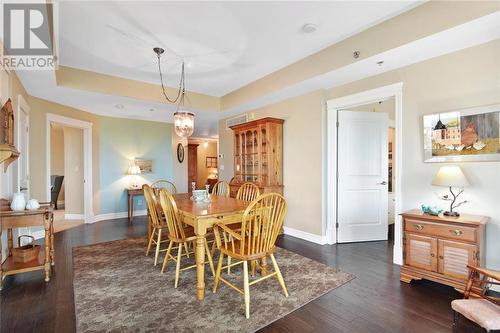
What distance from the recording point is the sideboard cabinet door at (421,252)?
8.23ft

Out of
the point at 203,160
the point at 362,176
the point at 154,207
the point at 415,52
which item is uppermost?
Result: the point at 415,52

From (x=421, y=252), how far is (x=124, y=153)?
19.8 feet

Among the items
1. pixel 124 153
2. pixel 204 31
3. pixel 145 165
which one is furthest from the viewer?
pixel 145 165

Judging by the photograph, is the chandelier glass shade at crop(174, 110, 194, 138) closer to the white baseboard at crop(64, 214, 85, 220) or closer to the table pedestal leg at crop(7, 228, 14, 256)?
the table pedestal leg at crop(7, 228, 14, 256)

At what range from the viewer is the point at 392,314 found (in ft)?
6.91

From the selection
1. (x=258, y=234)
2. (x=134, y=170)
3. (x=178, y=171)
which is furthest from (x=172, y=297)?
(x=178, y=171)

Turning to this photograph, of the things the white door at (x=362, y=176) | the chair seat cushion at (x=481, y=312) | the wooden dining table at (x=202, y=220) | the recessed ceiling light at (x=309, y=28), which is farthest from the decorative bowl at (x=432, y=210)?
the recessed ceiling light at (x=309, y=28)

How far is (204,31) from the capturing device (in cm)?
288

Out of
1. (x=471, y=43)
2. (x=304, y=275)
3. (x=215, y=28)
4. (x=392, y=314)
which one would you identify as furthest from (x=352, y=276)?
(x=215, y=28)

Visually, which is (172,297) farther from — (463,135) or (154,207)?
(463,135)

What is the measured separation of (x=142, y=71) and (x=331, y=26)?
2.84 meters

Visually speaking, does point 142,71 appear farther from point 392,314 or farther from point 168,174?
point 392,314

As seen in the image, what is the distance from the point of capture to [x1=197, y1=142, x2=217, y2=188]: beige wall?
1076 cm

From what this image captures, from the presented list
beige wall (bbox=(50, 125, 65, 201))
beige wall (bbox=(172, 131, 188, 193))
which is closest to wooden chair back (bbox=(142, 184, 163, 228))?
beige wall (bbox=(172, 131, 188, 193))
